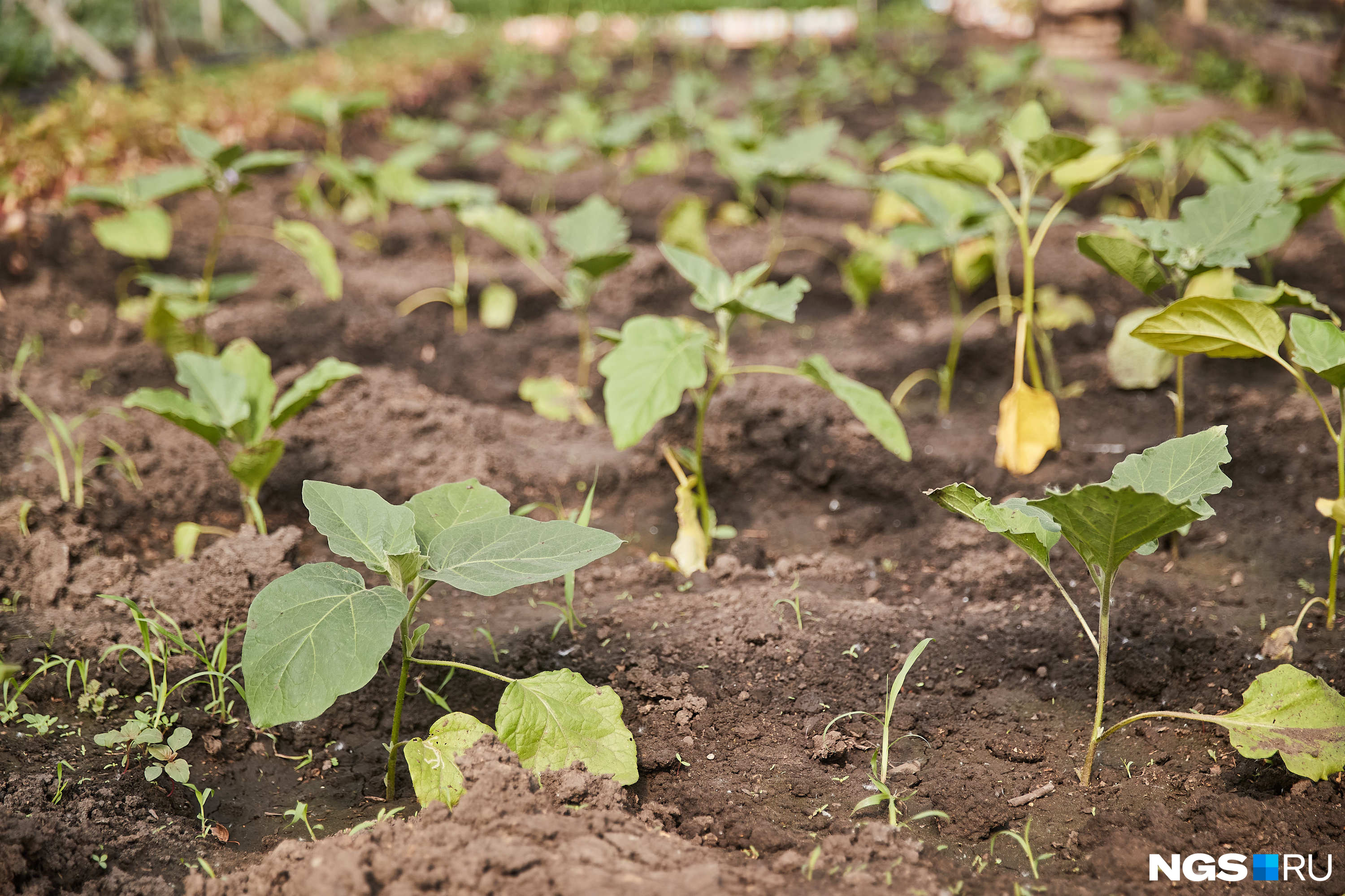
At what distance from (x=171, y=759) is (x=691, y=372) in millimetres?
1171

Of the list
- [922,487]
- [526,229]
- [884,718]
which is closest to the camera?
[884,718]

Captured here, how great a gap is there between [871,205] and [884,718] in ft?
13.1

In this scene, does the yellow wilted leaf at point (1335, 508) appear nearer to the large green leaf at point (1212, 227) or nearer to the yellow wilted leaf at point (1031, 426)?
the large green leaf at point (1212, 227)

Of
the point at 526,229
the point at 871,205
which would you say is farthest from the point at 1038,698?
the point at 871,205

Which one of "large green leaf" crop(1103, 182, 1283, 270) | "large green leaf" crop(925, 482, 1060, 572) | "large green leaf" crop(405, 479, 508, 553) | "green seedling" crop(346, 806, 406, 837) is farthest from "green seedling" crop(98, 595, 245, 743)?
"large green leaf" crop(1103, 182, 1283, 270)

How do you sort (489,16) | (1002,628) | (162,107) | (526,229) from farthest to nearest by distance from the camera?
(489,16) → (162,107) → (526,229) → (1002,628)

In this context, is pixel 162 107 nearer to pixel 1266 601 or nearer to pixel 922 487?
pixel 922 487

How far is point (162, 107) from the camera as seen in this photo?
4.62 meters

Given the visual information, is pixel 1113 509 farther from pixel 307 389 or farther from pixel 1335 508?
pixel 307 389

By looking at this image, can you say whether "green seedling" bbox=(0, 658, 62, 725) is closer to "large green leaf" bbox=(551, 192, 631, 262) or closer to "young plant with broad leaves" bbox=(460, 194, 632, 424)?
"young plant with broad leaves" bbox=(460, 194, 632, 424)

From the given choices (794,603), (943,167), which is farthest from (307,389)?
(943,167)

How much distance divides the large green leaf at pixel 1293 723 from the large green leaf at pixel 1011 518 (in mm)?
343

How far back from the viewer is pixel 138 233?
2.93 metres

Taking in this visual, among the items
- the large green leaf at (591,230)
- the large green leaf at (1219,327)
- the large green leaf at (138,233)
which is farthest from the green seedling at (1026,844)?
the large green leaf at (138,233)
